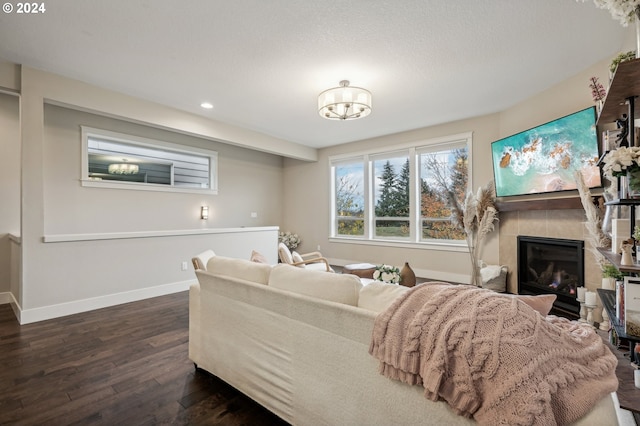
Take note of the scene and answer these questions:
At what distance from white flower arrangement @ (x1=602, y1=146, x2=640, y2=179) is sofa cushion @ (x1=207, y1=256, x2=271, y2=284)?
1866 millimetres

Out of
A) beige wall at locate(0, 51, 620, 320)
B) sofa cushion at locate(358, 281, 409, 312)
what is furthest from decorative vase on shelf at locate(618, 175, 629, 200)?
beige wall at locate(0, 51, 620, 320)

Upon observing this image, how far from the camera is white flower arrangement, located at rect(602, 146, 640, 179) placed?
4.08 ft

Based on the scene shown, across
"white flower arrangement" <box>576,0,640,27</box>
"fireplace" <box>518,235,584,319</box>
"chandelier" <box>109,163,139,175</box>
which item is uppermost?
"white flower arrangement" <box>576,0,640,27</box>

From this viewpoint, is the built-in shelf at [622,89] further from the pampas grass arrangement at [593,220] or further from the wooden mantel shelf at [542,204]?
the wooden mantel shelf at [542,204]

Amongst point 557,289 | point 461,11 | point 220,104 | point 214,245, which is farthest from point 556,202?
point 214,245

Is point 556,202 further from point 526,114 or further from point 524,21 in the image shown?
point 524,21

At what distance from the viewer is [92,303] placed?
3.55 meters

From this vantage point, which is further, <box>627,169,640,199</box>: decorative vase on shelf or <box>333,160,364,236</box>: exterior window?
<box>333,160,364,236</box>: exterior window

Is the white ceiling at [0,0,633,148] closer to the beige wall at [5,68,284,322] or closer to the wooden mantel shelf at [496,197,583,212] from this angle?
A: the beige wall at [5,68,284,322]

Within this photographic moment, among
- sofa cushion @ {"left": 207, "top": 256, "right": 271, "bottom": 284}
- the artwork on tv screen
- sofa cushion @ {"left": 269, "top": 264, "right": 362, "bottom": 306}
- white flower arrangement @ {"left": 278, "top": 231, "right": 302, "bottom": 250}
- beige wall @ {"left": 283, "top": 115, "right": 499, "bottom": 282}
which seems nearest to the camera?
sofa cushion @ {"left": 269, "top": 264, "right": 362, "bottom": 306}

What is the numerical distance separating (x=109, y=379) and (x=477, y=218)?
4.69 metres

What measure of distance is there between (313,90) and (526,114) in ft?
9.54

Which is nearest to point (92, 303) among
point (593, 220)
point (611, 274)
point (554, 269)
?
point (611, 274)

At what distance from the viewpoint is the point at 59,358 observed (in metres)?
2.39
